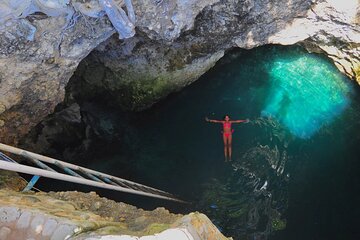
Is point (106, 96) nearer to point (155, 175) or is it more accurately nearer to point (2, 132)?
point (155, 175)

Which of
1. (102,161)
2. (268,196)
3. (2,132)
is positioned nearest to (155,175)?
(102,161)

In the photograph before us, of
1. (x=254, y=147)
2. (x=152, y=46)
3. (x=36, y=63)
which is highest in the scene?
(x=36, y=63)

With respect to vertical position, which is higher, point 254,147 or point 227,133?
point 227,133

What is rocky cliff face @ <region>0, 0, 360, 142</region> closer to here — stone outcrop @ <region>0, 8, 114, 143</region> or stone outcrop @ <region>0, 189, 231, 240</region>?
stone outcrop @ <region>0, 8, 114, 143</region>

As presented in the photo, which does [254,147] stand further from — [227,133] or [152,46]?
[152,46]

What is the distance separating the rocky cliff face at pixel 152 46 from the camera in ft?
19.8

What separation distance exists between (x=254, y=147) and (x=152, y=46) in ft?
12.0

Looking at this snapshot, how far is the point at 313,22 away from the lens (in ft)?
26.2

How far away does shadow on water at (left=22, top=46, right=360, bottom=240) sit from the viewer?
8.02 meters

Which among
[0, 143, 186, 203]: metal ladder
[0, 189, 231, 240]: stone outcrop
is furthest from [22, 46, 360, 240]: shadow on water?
[0, 189, 231, 240]: stone outcrop

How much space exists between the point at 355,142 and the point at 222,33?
14.4 feet

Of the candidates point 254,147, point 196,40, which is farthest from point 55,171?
point 254,147

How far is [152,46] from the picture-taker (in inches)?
316

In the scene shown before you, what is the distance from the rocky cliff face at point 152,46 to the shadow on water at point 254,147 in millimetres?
Result: 692
